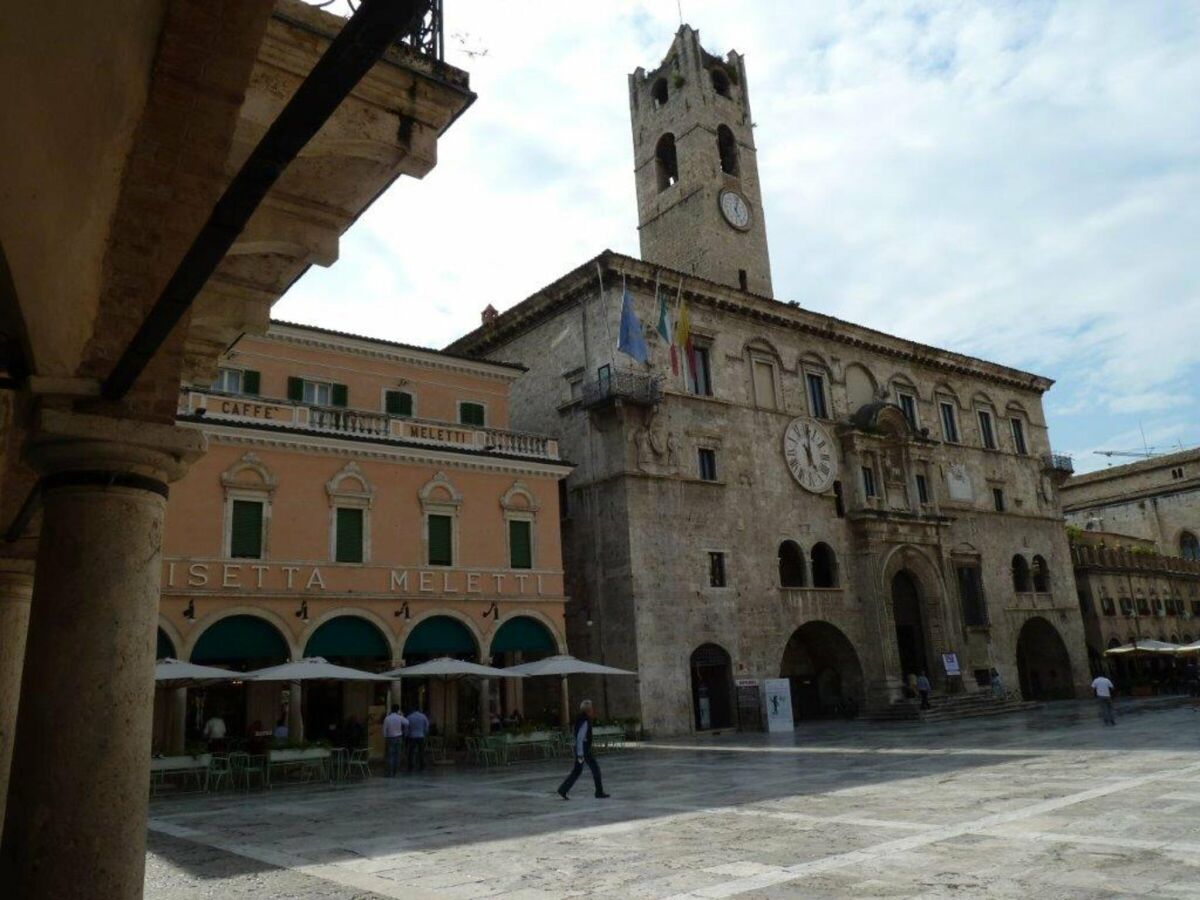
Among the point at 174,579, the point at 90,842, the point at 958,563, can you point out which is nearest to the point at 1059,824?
the point at 90,842

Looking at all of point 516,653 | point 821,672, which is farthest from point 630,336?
point 821,672

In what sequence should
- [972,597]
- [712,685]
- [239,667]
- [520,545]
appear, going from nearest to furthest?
[239,667]
[520,545]
[712,685]
[972,597]

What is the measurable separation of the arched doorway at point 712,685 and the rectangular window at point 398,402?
1176cm

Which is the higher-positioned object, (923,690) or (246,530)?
(246,530)

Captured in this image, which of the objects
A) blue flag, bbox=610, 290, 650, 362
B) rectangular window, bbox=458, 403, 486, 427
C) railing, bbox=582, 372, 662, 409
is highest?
blue flag, bbox=610, 290, 650, 362

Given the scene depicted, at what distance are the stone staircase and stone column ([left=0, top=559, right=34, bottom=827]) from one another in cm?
2893

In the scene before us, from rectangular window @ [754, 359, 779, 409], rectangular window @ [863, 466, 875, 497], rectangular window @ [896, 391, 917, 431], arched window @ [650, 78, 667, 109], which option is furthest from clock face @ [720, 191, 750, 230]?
rectangular window @ [863, 466, 875, 497]

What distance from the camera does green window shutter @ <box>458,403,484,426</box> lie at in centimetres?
2730

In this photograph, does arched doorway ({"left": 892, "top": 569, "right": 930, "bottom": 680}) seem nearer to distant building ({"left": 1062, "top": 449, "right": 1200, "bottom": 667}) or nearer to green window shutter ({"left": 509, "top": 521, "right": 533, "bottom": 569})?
distant building ({"left": 1062, "top": 449, "right": 1200, "bottom": 667})

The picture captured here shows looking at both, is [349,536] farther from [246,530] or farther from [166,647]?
[166,647]

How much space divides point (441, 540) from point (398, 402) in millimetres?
5034

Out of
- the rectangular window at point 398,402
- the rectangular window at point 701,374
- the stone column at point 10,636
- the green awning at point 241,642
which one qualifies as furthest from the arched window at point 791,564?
the stone column at point 10,636

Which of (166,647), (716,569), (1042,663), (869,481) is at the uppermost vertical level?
(869,481)

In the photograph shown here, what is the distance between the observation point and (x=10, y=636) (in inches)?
253
